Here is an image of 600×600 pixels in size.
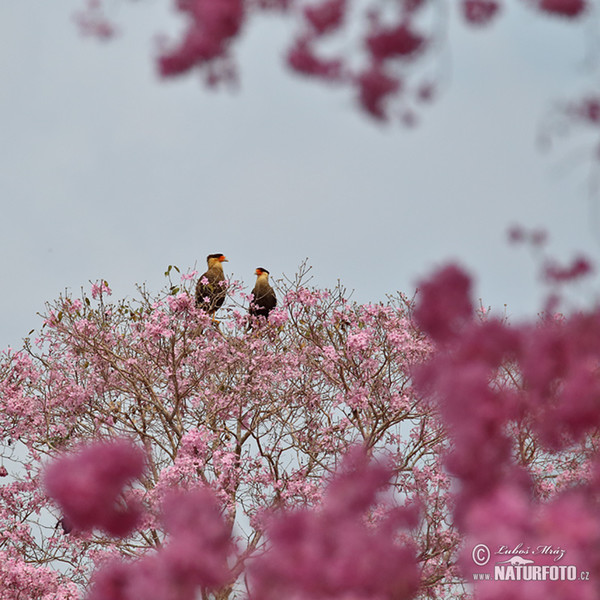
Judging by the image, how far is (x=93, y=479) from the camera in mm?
2623

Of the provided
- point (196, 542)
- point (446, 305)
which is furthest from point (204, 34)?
point (196, 542)

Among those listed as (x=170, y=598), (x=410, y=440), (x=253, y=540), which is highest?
(x=410, y=440)

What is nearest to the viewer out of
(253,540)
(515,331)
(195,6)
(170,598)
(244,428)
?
(170,598)

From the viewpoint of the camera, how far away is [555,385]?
10.5ft

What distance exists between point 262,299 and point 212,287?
894 mm

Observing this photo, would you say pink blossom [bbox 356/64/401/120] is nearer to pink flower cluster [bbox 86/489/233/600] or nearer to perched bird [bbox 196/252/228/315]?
pink flower cluster [bbox 86/489/233/600]

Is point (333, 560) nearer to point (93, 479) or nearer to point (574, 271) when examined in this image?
point (93, 479)

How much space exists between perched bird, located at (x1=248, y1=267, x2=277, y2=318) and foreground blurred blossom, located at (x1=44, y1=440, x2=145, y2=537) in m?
9.32

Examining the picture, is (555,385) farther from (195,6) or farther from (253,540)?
(253,540)

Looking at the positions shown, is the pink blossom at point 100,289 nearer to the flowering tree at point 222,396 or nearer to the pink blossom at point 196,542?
the flowering tree at point 222,396

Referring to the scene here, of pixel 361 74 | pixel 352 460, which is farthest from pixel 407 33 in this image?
pixel 352 460

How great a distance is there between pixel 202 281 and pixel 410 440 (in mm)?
3894

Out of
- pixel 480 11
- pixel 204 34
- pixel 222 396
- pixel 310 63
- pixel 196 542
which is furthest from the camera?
pixel 222 396

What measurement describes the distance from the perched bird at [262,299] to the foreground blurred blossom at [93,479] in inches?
367
